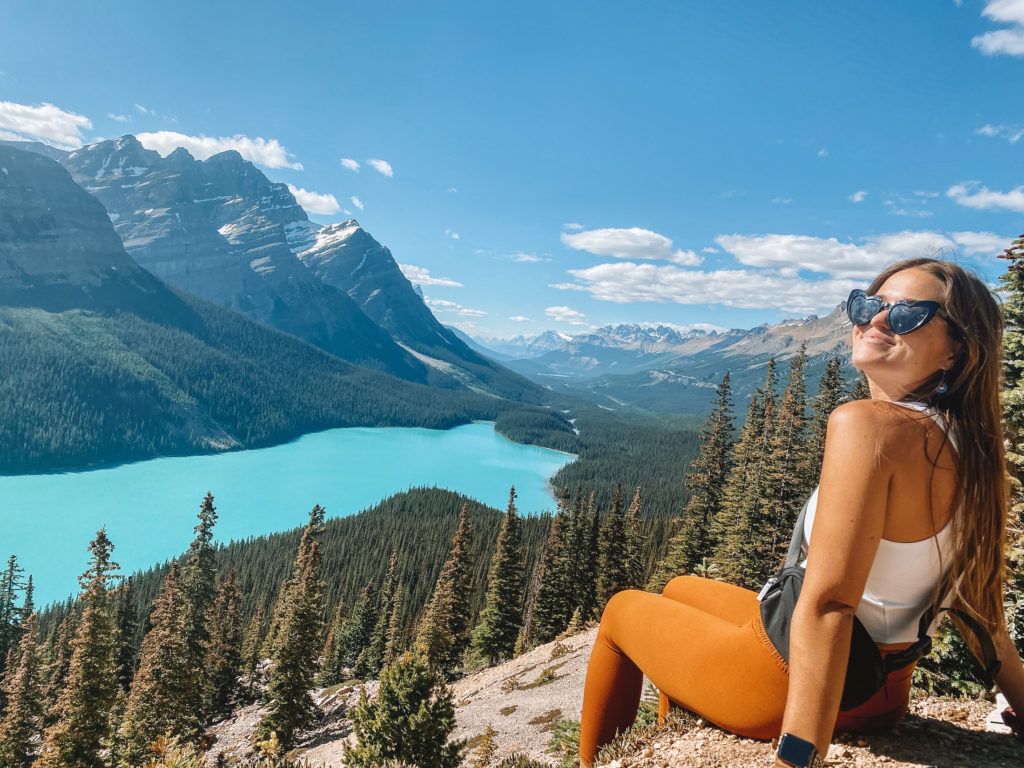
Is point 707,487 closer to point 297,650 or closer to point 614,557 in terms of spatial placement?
point 614,557

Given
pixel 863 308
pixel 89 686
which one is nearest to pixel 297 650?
pixel 89 686

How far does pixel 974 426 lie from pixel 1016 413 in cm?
965

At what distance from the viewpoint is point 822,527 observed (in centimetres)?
175

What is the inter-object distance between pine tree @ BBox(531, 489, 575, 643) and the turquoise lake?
8093cm

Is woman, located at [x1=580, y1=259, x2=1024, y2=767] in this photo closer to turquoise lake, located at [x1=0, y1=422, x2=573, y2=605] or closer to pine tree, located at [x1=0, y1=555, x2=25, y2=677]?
pine tree, located at [x1=0, y1=555, x2=25, y2=677]

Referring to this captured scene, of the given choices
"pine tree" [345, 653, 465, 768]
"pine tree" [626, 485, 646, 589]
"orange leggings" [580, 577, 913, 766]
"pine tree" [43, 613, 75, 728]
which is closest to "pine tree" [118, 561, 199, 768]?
"pine tree" [43, 613, 75, 728]

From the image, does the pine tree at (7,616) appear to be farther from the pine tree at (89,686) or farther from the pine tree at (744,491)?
the pine tree at (744,491)

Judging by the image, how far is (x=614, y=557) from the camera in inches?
1379

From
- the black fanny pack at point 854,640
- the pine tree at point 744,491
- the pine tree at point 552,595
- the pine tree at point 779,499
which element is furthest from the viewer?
the pine tree at point 552,595

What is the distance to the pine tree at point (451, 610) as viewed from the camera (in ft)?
111

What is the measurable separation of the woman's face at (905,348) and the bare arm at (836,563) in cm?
38

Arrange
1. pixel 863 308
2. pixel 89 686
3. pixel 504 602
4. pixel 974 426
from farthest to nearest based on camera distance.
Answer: pixel 504 602, pixel 89 686, pixel 863 308, pixel 974 426

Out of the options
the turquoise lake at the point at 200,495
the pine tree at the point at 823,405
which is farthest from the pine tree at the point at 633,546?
the turquoise lake at the point at 200,495

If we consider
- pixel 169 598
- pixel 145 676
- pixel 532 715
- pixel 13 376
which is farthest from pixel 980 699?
pixel 13 376
